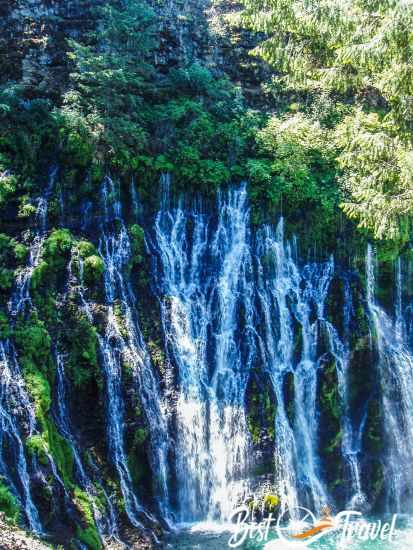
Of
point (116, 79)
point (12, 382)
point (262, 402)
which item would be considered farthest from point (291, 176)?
point (12, 382)

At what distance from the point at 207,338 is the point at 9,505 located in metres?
6.24

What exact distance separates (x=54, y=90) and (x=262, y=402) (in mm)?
10228

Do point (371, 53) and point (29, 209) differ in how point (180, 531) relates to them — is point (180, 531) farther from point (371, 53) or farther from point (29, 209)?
point (371, 53)

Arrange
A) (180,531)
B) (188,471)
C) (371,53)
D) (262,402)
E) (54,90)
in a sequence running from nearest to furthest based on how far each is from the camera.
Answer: (371,53), (180,531), (188,471), (262,402), (54,90)

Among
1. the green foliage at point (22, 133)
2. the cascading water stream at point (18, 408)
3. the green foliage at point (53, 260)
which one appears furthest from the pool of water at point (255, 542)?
the green foliage at point (22, 133)

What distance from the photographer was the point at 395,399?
14.2 meters

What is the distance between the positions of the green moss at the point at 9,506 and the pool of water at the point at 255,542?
328cm

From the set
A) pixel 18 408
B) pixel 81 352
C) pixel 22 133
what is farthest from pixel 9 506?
pixel 22 133

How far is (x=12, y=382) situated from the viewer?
10.2 meters

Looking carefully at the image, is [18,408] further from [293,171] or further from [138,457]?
[293,171]

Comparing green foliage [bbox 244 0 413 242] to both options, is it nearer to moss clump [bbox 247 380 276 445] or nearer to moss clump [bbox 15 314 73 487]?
moss clump [bbox 247 380 276 445]

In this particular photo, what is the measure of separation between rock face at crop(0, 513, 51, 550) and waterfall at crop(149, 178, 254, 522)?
4.64m

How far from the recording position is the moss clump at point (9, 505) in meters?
8.09

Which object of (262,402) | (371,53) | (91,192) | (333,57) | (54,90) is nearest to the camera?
(371,53)
